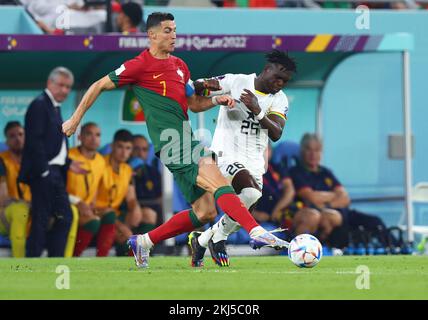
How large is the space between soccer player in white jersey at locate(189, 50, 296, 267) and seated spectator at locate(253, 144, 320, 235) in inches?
174

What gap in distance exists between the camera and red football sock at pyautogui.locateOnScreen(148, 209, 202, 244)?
10273 millimetres

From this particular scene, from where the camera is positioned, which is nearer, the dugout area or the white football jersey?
the white football jersey

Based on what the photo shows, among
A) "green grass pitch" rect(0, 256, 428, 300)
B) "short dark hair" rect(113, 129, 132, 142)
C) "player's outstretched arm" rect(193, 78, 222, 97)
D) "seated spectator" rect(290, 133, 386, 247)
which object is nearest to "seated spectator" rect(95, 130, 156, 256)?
"short dark hair" rect(113, 129, 132, 142)

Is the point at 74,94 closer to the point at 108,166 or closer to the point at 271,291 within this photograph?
the point at 108,166

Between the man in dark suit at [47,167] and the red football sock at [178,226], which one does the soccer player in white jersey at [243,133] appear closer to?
the red football sock at [178,226]

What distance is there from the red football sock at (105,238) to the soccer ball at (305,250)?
5460 millimetres

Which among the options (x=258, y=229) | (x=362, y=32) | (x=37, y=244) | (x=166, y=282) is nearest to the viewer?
(x=166, y=282)

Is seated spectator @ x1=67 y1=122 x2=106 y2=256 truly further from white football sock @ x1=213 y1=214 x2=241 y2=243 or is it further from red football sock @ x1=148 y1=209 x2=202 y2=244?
red football sock @ x1=148 y1=209 x2=202 y2=244

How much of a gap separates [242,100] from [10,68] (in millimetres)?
6164

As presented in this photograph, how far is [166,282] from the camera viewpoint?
350 inches

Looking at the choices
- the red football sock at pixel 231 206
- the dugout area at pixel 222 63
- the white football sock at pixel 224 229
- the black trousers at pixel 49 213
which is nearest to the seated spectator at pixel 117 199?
the dugout area at pixel 222 63

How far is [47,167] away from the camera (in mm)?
14492

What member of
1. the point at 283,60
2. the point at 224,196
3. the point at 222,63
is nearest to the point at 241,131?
the point at 283,60
